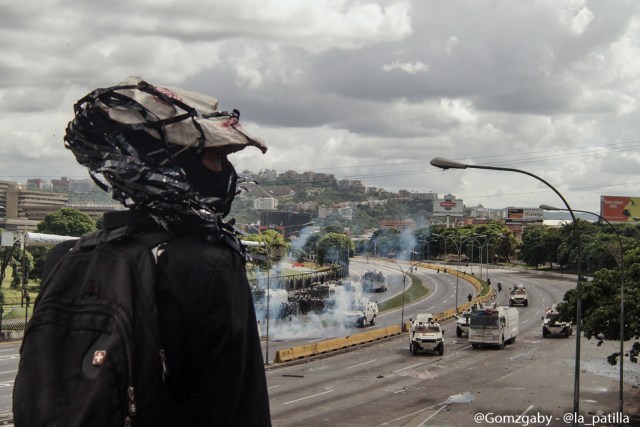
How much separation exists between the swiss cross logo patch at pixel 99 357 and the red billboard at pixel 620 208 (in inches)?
6922

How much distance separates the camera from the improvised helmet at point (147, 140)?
2746mm

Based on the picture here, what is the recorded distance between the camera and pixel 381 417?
3159 cm

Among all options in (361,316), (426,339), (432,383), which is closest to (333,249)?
(361,316)

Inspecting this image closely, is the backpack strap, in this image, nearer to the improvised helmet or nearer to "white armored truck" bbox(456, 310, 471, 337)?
the improvised helmet

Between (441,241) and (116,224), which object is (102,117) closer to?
(116,224)

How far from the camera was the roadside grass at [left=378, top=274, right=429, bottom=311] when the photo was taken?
308 feet

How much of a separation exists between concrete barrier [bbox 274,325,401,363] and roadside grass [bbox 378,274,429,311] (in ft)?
90.1

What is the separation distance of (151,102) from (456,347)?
5697cm

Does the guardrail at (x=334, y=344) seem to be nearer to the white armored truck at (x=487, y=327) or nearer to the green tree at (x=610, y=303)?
the white armored truck at (x=487, y=327)

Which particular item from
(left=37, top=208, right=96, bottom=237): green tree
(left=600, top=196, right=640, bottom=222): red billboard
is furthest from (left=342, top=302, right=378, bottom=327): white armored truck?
(left=600, top=196, right=640, bottom=222): red billboard

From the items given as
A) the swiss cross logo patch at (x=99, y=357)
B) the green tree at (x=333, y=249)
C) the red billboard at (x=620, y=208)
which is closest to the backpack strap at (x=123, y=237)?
the swiss cross logo patch at (x=99, y=357)

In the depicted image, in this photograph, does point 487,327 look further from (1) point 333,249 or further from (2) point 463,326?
(1) point 333,249

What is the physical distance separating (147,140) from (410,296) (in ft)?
339

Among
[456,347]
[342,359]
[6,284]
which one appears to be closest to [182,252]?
[342,359]
